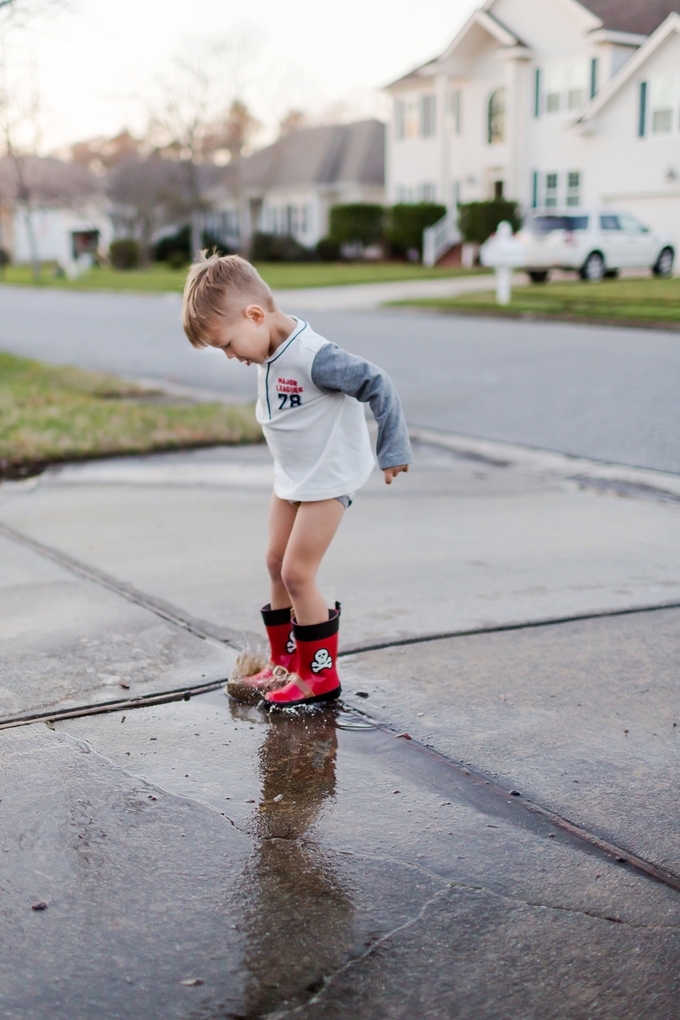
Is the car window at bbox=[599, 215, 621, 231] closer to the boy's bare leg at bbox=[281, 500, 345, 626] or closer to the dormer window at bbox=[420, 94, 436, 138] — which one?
the dormer window at bbox=[420, 94, 436, 138]

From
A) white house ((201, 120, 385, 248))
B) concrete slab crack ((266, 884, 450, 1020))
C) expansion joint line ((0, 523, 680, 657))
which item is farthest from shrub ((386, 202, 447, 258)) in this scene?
concrete slab crack ((266, 884, 450, 1020))

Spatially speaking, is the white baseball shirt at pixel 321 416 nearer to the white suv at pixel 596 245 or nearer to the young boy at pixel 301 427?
the young boy at pixel 301 427

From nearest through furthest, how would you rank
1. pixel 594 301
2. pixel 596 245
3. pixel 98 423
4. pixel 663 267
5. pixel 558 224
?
pixel 98 423
pixel 594 301
pixel 663 267
pixel 596 245
pixel 558 224

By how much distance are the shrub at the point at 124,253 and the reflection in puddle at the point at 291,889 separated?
49028mm

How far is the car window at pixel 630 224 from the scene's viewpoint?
2286 cm

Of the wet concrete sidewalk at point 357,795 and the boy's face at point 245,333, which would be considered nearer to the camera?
the wet concrete sidewalk at point 357,795

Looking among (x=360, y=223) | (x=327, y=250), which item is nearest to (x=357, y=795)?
(x=360, y=223)

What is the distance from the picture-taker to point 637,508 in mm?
5488

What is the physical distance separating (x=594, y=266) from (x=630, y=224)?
3.68 feet

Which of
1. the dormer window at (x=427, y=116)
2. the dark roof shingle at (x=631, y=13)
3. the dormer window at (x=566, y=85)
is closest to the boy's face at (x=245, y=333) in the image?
the dark roof shingle at (x=631, y=13)

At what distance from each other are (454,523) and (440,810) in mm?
2797

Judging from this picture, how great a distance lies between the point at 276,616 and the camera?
11.0 feet

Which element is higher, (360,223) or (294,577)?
(360,223)

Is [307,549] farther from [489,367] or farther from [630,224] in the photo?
[630,224]
